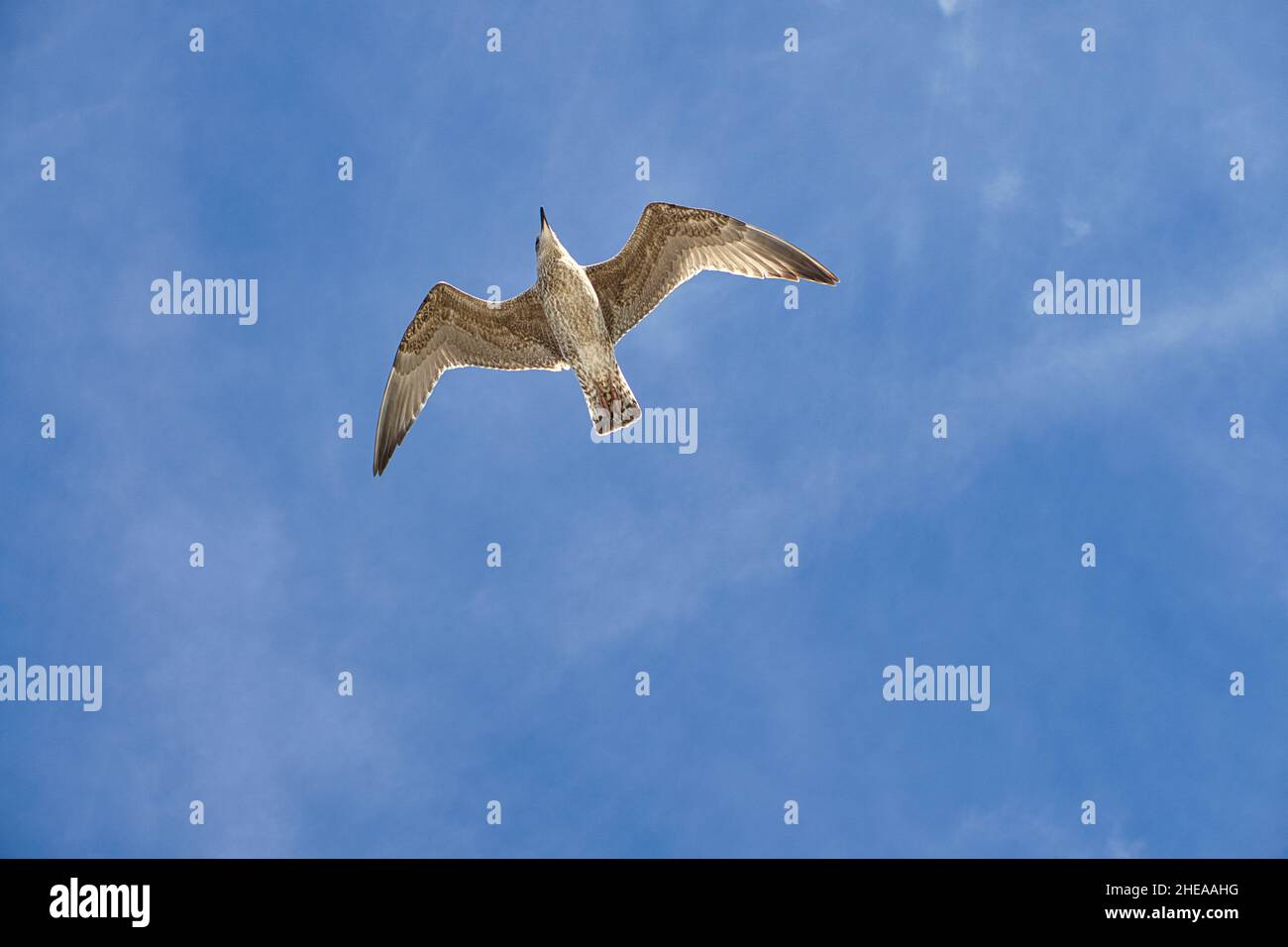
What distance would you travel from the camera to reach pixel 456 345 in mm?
17797

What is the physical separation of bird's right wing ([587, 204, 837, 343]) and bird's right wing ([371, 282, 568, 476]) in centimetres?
119

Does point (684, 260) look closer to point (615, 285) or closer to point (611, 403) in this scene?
point (615, 285)

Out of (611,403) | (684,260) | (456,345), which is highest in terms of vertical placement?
(684,260)

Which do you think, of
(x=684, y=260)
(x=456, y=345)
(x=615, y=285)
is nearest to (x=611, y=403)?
(x=615, y=285)

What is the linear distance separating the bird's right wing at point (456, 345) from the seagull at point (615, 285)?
22 millimetres

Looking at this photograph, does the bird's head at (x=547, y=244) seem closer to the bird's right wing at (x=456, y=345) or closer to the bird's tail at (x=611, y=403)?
the bird's right wing at (x=456, y=345)

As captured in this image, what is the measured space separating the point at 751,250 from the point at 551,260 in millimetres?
2789

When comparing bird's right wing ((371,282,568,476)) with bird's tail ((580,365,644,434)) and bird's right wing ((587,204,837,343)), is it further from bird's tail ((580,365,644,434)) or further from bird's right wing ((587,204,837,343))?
bird's right wing ((587,204,837,343))

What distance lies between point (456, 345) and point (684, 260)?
11.9 ft

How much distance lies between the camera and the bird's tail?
16.8m

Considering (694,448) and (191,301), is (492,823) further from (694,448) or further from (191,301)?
(191,301)

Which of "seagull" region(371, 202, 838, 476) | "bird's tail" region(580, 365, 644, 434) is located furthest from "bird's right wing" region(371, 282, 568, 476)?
"bird's tail" region(580, 365, 644, 434)

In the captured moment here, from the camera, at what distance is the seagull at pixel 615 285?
54.8 feet
